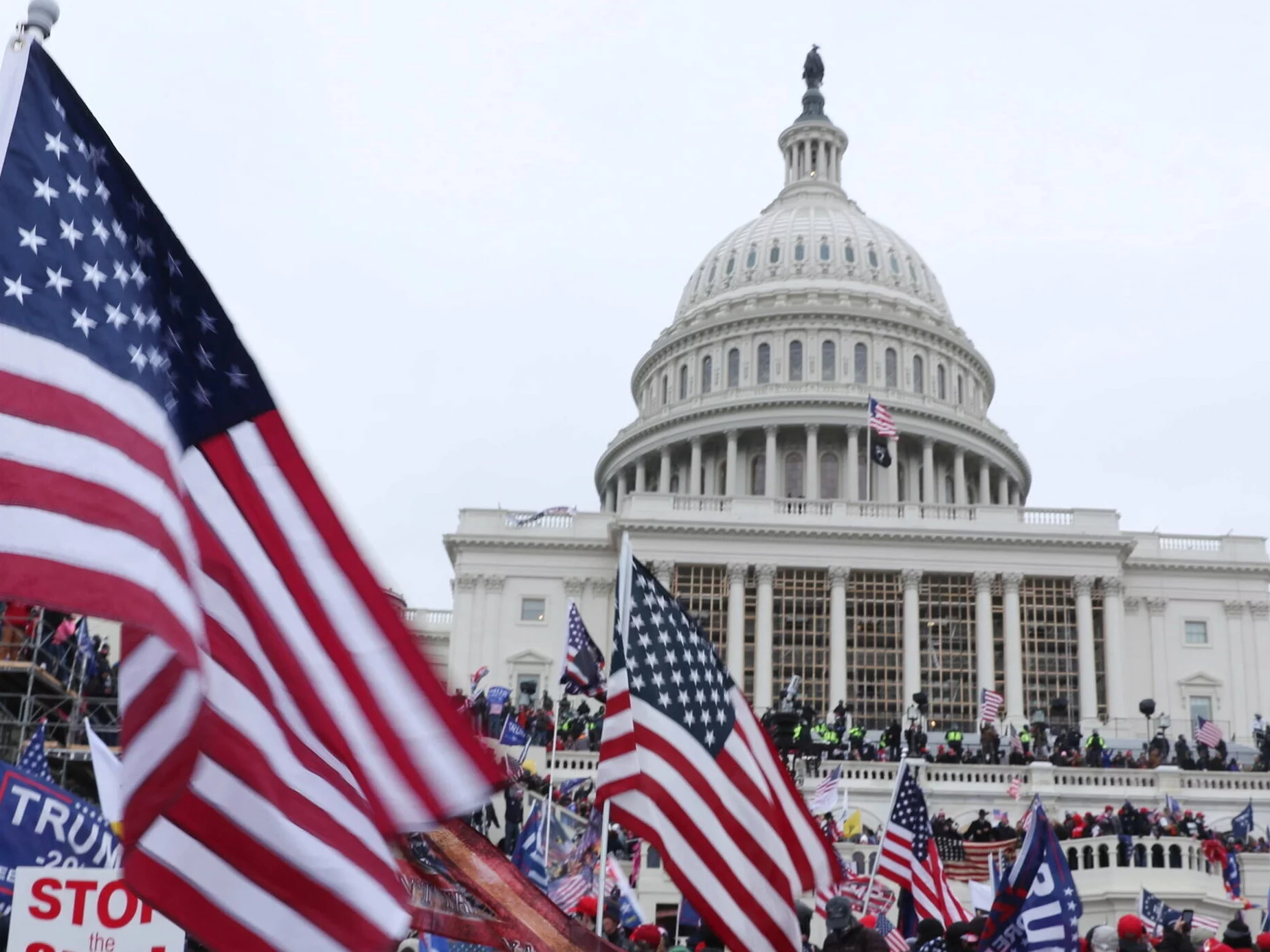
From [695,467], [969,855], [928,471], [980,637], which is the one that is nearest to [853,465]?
[928,471]

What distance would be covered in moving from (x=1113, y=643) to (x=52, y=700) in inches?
1668

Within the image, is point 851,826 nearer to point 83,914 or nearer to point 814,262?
point 83,914

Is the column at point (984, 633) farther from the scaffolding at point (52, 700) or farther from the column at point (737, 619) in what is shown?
the scaffolding at point (52, 700)

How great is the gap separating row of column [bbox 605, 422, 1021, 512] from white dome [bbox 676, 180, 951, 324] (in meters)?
11.0

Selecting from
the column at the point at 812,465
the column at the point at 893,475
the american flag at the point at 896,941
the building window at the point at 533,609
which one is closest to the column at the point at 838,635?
the building window at the point at 533,609

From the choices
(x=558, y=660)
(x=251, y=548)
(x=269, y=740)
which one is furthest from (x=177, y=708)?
(x=558, y=660)

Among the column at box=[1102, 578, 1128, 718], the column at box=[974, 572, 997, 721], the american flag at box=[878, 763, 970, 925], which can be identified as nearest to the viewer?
the american flag at box=[878, 763, 970, 925]

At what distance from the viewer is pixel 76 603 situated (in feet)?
18.5

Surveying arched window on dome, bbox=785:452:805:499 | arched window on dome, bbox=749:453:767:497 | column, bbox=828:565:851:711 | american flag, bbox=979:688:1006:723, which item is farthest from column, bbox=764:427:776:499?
american flag, bbox=979:688:1006:723

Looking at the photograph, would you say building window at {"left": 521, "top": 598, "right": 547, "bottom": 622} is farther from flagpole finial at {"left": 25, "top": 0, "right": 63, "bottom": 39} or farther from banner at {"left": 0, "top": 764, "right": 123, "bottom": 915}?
flagpole finial at {"left": 25, "top": 0, "right": 63, "bottom": 39}

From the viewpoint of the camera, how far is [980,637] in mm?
64188

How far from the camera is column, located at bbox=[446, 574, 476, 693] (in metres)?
66.1

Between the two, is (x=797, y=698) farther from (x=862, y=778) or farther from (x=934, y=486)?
(x=934, y=486)

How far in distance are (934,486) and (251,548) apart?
81.4 meters
